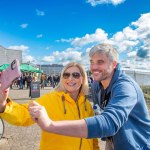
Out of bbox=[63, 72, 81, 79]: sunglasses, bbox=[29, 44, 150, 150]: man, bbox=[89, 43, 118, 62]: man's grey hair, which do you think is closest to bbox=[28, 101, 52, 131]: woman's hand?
bbox=[29, 44, 150, 150]: man

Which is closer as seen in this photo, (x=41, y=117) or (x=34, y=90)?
(x=41, y=117)

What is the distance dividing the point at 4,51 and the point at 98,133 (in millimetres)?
71564

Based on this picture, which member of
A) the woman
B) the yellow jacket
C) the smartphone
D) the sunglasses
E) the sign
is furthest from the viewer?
the sign

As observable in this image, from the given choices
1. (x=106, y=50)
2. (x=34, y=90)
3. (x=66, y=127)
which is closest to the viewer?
(x=66, y=127)

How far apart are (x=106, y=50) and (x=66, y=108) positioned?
2.95ft

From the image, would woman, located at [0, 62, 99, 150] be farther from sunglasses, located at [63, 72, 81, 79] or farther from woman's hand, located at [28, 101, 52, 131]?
woman's hand, located at [28, 101, 52, 131]

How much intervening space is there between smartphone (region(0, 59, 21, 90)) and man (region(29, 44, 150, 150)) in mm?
324

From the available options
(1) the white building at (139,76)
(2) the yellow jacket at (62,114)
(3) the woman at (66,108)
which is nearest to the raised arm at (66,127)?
(3) the woman at (66,108)

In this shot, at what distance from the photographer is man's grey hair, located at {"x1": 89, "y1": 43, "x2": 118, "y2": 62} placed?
2.57 m

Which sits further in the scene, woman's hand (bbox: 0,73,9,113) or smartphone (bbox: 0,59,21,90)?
woman's hand (bbox: 0,73,9,113)

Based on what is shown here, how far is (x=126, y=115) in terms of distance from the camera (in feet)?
6.93

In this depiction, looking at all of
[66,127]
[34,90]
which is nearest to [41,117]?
[66,127]

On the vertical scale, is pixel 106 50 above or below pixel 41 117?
above

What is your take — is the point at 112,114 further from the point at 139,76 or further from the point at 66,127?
the point at 139,76
